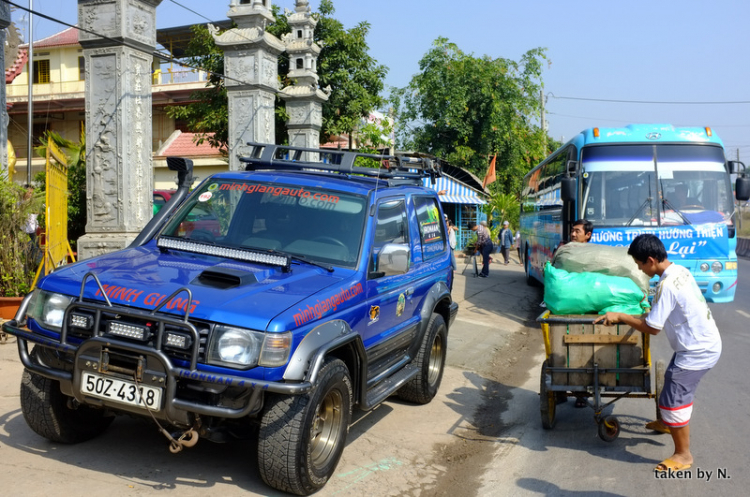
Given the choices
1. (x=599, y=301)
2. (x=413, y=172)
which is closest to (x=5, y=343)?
(x=413, y=172)

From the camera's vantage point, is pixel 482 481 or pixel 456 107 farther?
pixel 456 107

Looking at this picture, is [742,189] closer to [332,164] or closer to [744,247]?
[332,164]

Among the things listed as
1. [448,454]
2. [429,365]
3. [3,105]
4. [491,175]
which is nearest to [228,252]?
[448,454]

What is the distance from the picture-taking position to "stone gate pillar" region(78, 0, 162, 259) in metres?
8.88

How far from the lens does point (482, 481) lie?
4.88 meters

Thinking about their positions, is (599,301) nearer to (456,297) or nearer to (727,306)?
(456,297)

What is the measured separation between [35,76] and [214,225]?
35.8 meters

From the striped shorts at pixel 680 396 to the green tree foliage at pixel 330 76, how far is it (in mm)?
16700

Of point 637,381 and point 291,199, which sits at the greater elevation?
point 291,199

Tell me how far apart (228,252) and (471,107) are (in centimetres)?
2892

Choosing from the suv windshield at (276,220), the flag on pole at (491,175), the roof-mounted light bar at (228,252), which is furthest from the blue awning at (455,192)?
the roof-mounted light bar at (228,252)

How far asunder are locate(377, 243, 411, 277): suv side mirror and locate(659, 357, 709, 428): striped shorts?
6.73 feet

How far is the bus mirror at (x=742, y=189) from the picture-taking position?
430 inches

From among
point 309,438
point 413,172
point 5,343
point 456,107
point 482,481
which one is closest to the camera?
point 309,438
